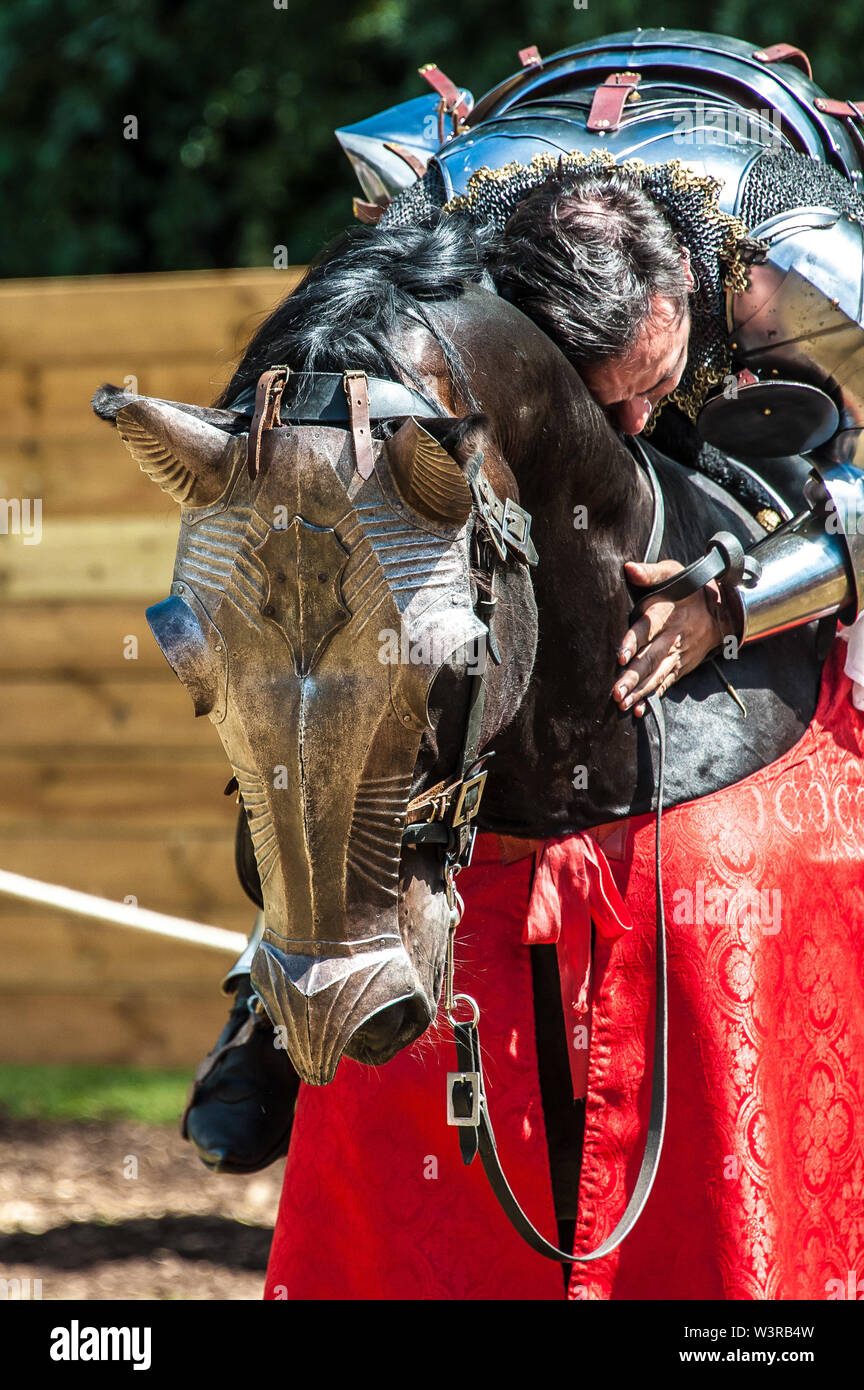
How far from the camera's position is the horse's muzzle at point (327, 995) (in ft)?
3.51

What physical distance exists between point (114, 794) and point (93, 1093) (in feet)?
2.69

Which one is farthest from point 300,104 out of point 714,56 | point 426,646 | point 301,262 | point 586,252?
point 426,646

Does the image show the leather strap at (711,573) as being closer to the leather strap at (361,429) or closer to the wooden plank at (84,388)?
the leather strap at (361,429)

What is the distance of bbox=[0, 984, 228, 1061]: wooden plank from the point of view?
13.4 feet

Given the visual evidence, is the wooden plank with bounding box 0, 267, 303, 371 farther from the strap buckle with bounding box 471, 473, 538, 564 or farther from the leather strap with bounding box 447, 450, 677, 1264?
the strap buckle with bounding box 471, 473, 538, 564

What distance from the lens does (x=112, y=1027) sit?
4.15 m

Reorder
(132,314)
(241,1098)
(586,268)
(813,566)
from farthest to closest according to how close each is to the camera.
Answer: (132,314)
(241,1098)
(813,566)
(586,268)

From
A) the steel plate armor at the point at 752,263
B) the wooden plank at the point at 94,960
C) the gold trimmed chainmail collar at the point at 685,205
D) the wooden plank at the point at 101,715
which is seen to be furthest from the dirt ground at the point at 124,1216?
the gold trimmed chainmail collar at the point at 685,205

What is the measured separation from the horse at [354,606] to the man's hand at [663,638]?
236mm

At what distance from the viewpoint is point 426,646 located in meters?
1.06

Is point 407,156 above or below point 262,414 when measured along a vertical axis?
above

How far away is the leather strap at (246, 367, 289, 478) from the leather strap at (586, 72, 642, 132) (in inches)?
32.3

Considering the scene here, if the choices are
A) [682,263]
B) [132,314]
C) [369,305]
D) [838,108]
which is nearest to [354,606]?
[369,305]

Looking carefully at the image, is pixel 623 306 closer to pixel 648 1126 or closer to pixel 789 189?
pixel 789 189
